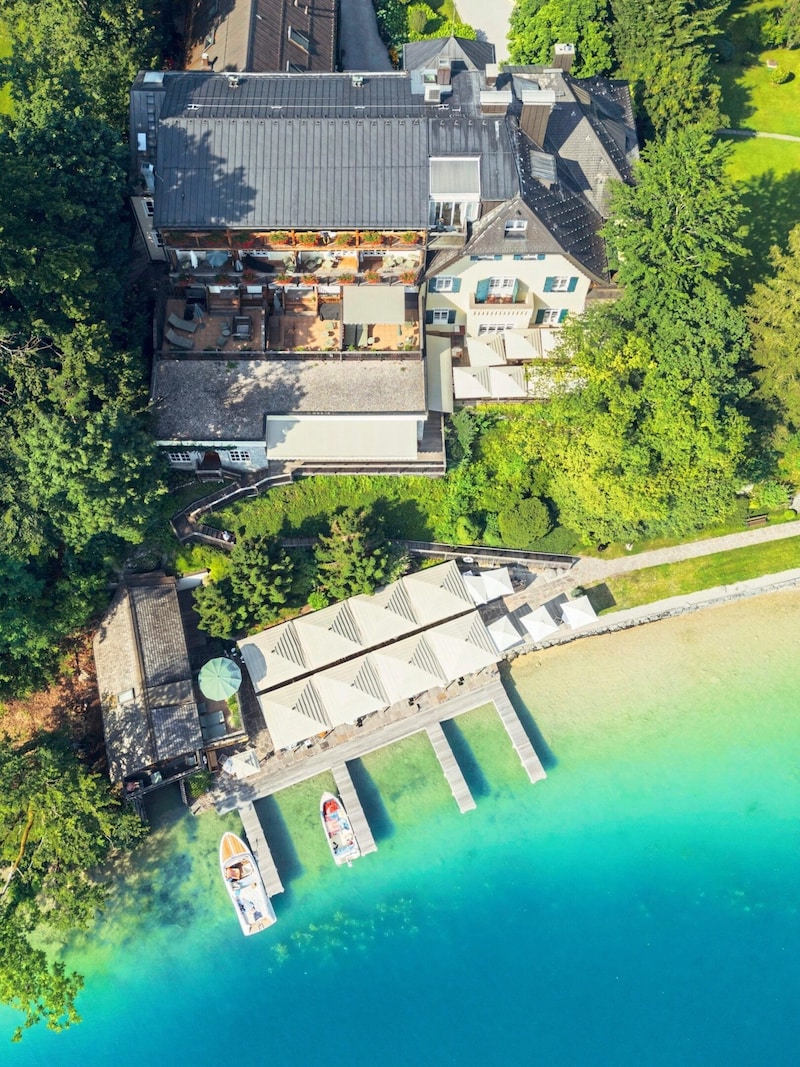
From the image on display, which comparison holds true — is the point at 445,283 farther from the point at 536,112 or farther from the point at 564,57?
the point at 564,57

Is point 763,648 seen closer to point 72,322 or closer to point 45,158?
point 72,322

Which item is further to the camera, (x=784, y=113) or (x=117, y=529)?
(x=784, y=113)

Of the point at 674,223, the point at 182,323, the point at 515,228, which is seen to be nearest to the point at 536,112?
the point at 515,228

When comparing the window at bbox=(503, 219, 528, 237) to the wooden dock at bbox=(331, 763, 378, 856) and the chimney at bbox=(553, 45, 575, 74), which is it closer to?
the chimney at bbox=(553, 45, 575, 74)

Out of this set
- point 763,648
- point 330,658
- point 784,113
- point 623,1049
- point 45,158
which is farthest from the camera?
point 784,113

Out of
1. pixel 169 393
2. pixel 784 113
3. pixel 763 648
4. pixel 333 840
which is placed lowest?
pixel 333 840

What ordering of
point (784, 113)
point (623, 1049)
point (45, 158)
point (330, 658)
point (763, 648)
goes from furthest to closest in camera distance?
point (784, 113), point (763, 648), point (330, 658), point (623, 1049), point (45, 158)

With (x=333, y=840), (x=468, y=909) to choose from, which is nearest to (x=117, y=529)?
(x=333, y=840)

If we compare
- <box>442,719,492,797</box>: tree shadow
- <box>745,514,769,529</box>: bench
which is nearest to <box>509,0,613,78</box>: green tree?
<box>745,514,769,529</box>: bench
